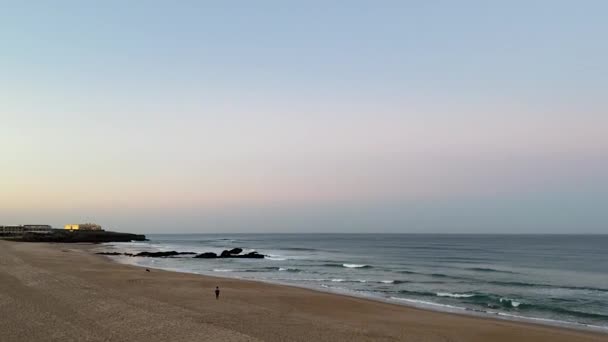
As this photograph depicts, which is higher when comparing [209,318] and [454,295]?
[209,318]

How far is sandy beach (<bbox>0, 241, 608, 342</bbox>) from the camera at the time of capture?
1381 cm

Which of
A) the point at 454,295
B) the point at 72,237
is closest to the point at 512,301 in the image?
the point at 454,295

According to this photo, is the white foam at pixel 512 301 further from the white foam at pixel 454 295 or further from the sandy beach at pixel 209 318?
the sandy beach at pixel 209 318

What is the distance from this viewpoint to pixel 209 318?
16609 millimetres

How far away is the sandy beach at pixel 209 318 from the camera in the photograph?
1381cm

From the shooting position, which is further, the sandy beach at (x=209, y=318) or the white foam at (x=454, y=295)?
the white foam at (x=454, y=295)

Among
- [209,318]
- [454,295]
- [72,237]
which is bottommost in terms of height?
[72,237]

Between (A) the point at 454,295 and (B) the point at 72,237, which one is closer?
(A) the point at 454,295

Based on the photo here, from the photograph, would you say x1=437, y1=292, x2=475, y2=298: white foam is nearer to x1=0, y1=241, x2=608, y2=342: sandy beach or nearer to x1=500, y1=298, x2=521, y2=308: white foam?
x1=500, y1=298, x2=521, y2=308: white foam

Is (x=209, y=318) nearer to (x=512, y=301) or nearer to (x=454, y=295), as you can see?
(x=454, y=295)

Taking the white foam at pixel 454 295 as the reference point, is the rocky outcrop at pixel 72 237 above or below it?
below

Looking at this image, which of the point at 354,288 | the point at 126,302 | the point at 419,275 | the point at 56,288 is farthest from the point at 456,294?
the point at 56,288

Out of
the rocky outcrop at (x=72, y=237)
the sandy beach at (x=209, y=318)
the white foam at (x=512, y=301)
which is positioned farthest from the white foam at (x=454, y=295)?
the rocky outcrop at (x=72, y=237)

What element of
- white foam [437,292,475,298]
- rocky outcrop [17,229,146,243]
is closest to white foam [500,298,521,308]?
white foam [437,292,475,298]
